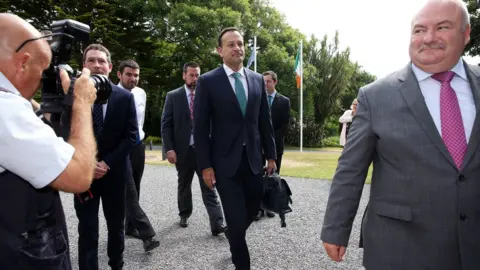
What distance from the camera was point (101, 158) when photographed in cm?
354

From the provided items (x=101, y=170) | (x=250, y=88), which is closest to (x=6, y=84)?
(x=101, y=170)

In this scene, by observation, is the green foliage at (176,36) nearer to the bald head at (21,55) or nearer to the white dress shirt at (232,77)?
the white dress shirt at (232,77)

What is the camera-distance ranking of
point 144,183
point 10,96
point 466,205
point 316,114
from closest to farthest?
point 10,96
point 466,205
point 144,183
point 316,114

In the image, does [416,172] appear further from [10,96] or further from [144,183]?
[144,183]

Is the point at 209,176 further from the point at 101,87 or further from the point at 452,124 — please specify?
the point at 452,124

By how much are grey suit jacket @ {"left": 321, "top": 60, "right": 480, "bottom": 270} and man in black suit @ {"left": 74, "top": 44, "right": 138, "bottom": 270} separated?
2.21m

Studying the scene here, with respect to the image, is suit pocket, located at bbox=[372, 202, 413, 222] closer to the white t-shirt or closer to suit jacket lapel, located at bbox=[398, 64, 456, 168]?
suit jacket lapel, located at bbox=[398, 64, 456, 168]

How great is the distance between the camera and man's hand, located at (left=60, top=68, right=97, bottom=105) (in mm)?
1663

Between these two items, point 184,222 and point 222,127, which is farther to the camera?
point 184,222

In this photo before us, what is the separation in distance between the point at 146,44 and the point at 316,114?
57.2 ft

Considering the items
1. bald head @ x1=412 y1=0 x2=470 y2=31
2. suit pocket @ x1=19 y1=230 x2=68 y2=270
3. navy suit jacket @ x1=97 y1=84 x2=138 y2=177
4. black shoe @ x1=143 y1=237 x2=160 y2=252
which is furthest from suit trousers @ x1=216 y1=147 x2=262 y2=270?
bald head @ x1=412 y1=0 x2=470 y2=31

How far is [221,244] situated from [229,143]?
1771 mm

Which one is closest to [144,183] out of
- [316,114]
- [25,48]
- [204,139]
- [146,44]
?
[204,139]

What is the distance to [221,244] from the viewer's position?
189 inches
